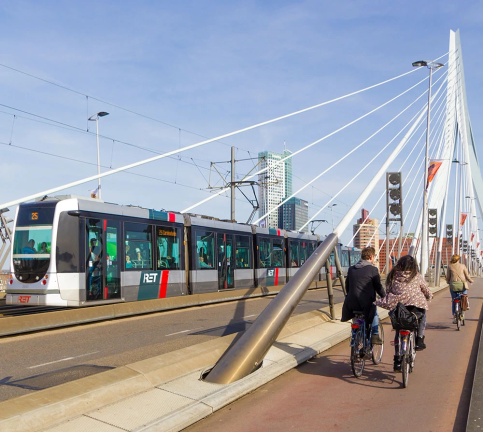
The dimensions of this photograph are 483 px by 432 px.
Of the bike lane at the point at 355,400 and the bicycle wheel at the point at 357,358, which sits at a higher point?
the bicycle wheel at the point at 357,358

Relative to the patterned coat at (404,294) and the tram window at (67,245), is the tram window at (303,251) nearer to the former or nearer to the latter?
the tram window at (67,245)

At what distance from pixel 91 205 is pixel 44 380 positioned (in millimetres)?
8160

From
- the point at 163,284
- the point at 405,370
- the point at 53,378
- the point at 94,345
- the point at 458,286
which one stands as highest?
the point at 458,286

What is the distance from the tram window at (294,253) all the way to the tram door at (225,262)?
6.58 meters

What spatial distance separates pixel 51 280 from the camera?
44.9ft

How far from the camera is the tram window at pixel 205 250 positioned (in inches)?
758

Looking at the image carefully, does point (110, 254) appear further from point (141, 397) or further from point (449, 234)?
point (449, 234)

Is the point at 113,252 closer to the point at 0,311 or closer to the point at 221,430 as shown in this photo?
the point at 0,311

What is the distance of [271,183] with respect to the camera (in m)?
32.1

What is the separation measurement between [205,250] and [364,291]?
1242 cm

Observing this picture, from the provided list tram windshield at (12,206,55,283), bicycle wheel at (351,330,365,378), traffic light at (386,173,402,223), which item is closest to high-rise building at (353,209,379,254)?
traffic light at (386,173,402,223)

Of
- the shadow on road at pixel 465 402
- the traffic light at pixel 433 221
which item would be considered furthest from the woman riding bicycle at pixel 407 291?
the traffic light at pixel 433 221

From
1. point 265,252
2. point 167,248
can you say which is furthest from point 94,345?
point 265,252

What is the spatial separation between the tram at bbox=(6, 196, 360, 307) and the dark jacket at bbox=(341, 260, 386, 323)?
8.29 meters
